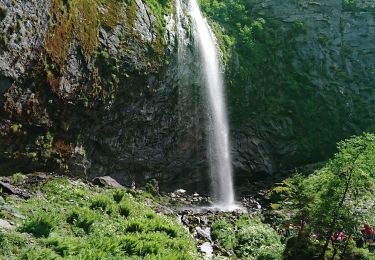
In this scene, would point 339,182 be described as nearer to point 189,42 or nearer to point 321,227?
point 321,227

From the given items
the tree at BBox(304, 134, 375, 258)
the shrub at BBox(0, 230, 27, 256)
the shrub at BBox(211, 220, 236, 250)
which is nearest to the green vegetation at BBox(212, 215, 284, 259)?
the shrub at BBox(211, 220, 236, 250)

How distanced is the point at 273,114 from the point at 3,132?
23067 mm

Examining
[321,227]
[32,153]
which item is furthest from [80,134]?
[321,227]

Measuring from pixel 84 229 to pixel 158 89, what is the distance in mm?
13257

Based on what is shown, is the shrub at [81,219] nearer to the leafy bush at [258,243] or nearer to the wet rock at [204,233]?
the wet rock at [204,233]

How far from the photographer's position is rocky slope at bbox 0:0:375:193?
1623cm

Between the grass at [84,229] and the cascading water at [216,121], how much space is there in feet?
40.8

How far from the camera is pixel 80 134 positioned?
753 inches

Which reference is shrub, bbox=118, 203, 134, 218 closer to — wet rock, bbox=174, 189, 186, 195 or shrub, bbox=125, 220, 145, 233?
shrub, bbox=125, 220, 145, 233

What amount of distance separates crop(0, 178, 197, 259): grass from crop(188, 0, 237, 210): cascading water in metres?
12.4

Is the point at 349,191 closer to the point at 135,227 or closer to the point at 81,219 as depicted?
the point at 135,227

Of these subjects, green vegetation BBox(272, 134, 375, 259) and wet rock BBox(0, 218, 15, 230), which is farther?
green vegetation BBox(272, 134, 375, 259)

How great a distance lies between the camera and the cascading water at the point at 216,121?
28.1 meters

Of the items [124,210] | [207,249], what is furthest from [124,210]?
[207,249]
